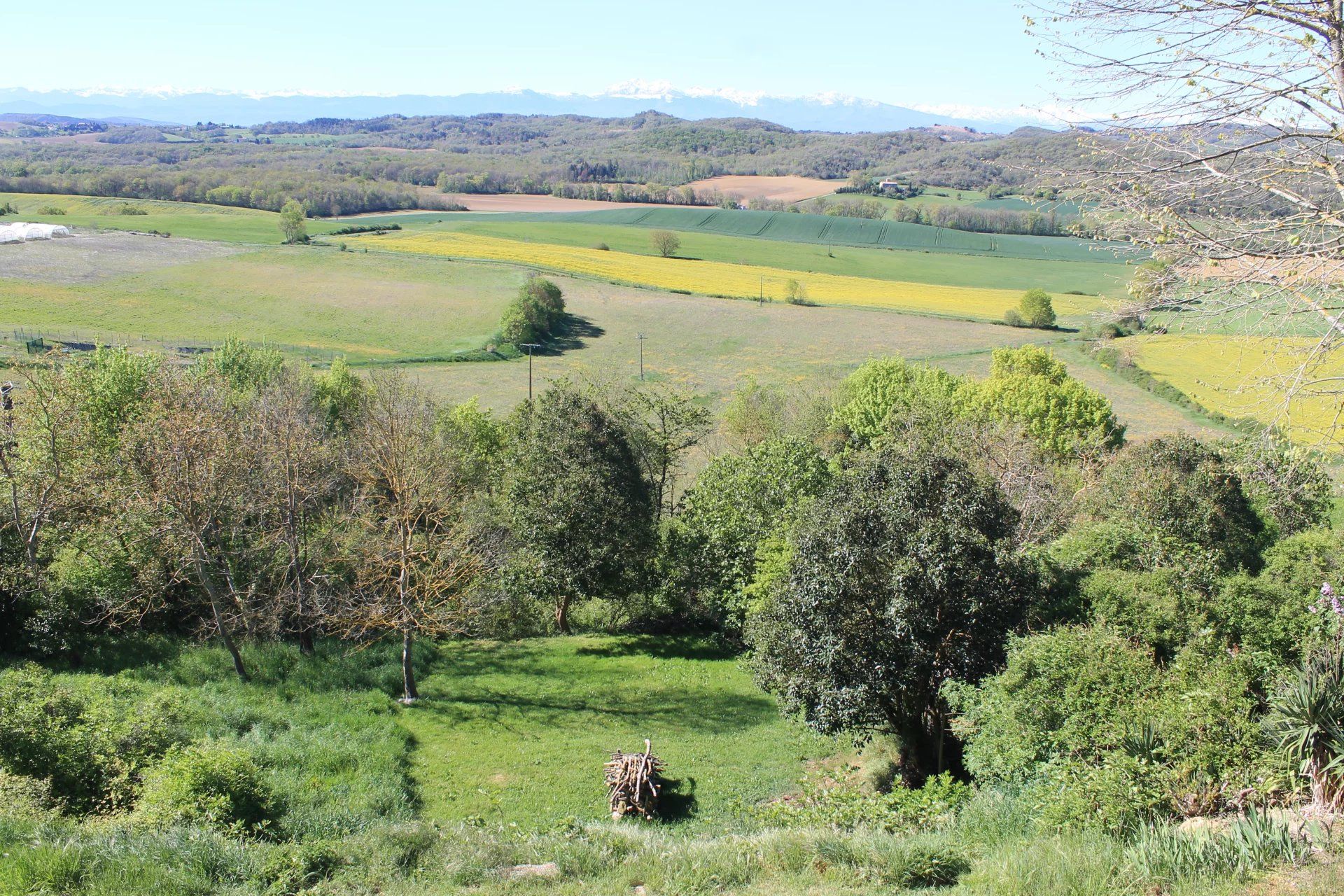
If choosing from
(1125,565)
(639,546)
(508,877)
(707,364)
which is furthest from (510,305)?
(508,877)

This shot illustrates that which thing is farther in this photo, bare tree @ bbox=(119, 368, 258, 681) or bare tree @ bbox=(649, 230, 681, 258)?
bare tree @ bbox=(649, 230, 681, 258)

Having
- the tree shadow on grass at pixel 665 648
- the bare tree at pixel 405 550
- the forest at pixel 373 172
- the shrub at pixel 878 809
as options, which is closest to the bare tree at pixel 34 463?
the bare tree at pixel 405 550

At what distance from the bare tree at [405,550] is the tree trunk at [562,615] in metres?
3.23

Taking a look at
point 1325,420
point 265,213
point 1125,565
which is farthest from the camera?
point 265,213

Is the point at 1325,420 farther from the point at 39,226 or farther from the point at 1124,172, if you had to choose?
the point at 39,226

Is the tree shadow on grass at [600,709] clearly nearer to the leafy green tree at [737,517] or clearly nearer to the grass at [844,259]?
the leafy green tree at [737,517]

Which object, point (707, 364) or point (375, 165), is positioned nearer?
point (707, 364)

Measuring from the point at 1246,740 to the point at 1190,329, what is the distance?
4575 mm

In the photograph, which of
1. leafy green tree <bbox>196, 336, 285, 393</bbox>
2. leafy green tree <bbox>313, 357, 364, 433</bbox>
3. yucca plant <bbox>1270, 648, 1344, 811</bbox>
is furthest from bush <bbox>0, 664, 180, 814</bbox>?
leafy green tree <bbox>196, 336, 285, 393</bbox>

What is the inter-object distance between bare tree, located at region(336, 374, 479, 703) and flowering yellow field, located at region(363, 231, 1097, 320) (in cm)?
5779

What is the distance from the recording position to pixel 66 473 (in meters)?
19.0

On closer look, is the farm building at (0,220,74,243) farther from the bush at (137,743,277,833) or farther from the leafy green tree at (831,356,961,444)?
the bush at (137,743,277,833)

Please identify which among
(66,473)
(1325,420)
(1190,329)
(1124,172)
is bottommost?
(66,473)

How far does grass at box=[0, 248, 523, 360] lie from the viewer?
185ft
